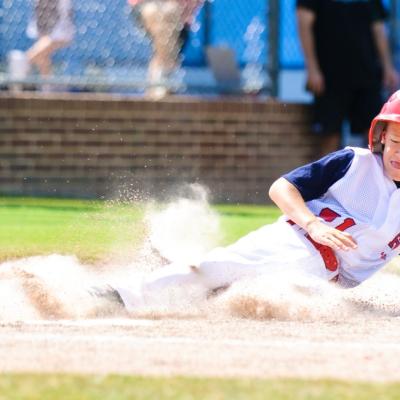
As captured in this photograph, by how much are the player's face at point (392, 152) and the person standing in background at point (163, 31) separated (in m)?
6.90

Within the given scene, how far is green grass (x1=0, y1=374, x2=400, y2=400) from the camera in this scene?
362 centimetres

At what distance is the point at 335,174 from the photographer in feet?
19.2

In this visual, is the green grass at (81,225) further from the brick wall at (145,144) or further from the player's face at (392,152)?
the player's face at (392,152)

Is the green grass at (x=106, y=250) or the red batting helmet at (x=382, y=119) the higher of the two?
the red batting helmet at (x=382, y=119)

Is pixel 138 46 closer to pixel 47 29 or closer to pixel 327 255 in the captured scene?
pixel 47 29

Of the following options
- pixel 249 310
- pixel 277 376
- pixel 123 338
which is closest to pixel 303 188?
pixel 249 310

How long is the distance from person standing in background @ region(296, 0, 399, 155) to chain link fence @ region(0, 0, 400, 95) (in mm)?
872

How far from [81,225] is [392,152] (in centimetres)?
391

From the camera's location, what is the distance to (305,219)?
559 centimetres

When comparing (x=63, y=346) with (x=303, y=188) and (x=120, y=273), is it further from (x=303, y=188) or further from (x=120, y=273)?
(x=120, y=273)

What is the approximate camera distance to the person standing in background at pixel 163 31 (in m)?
12.5

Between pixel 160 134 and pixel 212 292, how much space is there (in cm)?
690

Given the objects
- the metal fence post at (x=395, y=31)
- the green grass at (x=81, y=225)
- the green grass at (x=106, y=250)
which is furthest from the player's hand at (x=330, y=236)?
the metal fence post at (x=395, y=31)

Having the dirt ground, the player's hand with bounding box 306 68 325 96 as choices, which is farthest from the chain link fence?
the dirt ground
